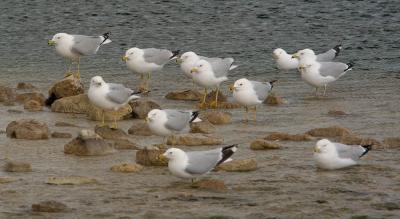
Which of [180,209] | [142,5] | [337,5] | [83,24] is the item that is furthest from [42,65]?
[180,209]

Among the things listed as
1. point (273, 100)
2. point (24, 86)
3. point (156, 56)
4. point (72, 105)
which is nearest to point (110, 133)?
point (72, 105)

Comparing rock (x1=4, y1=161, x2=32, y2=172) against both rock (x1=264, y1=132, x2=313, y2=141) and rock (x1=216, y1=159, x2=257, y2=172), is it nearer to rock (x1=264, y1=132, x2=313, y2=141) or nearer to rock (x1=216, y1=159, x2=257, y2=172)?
rock (x1=216, y1=159, x2=257, y2=172)

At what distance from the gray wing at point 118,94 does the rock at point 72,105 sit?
1.58m

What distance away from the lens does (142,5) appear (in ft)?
87.8

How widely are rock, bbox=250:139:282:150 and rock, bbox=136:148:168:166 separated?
1382 mm

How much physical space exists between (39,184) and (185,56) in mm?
6790

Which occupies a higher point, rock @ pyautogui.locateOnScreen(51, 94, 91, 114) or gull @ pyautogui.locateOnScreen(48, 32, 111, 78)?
gull @ pyautogui.locateOnScreen(48, 32, 111, 78)

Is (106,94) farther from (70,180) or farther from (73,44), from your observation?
(73,44)

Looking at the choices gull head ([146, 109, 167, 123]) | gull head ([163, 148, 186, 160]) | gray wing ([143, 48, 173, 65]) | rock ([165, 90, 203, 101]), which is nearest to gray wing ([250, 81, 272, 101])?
rock ([165, 90, 203, 101])

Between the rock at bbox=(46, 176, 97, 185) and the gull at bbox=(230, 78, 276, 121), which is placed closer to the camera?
the rock at bbox=(46, 176, 97, 185)

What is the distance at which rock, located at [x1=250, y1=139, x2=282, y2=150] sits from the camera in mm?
11961

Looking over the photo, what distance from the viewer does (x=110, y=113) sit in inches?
565

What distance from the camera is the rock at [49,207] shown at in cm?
894

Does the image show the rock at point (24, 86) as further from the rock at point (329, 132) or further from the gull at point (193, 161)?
the gull at point (193, 161)
